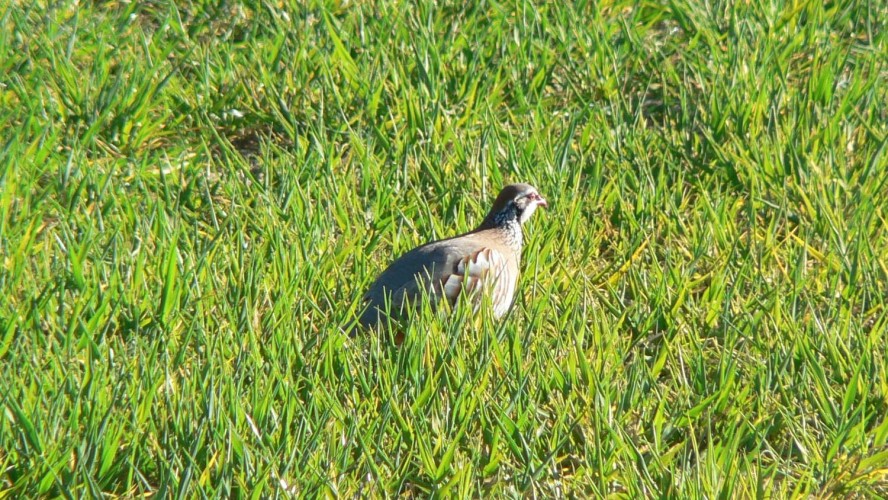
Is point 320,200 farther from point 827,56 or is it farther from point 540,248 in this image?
point 827,56

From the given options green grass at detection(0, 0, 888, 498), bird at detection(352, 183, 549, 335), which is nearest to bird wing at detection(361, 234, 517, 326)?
bird at detection(352, 183, 549, 335)

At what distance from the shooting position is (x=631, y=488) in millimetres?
3199

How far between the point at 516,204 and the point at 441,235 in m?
0.34

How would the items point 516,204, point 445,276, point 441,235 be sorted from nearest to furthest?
1. point 445,276
2. point 516,204
3. point 441,235

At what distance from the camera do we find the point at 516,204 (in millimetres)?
4637

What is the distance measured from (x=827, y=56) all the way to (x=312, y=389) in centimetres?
333

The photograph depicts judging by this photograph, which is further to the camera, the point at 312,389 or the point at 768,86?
the point at 768,86

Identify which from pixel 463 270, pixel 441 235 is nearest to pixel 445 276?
pixel 463 270

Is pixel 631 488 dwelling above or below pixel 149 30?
below

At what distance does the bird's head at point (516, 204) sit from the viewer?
4629 millimetres

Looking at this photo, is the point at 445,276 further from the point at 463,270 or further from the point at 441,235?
the point at 441,235

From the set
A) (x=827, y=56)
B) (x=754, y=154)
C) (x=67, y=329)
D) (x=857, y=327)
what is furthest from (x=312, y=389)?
(x=827, y=56)

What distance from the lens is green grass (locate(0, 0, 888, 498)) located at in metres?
3.36

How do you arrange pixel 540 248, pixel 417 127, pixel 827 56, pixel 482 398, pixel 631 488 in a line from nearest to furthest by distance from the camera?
pixel 631 488 → pixel 482 398 → pixel 540 248 → pixel 417 127 → pixel 827 56
